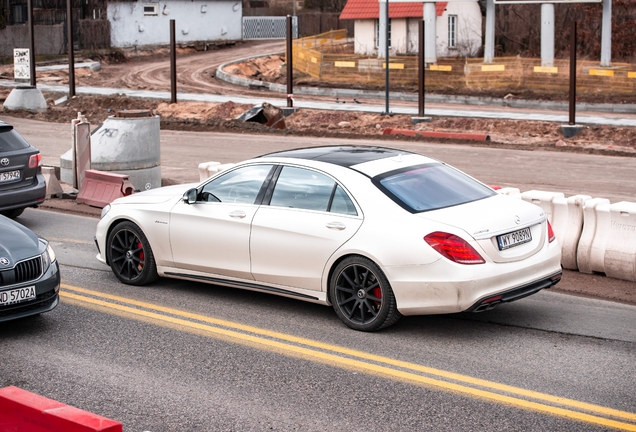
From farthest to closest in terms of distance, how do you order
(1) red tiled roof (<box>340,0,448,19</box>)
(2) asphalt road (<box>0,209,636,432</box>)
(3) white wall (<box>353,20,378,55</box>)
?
(3) white wall (<box>353,20,378,55</box>) → (1) red tiled roof (<box>340,0,448,19</box>) → (2) asphalt road (<box>0,209,636,432</box>)

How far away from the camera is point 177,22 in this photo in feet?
209

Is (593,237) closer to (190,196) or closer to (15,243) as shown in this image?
(190,196)

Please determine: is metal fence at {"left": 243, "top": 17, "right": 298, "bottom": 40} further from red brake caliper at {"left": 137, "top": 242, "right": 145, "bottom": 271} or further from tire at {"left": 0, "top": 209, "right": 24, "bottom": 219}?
red brake caliper at {"left": 137, "top": 242, "right": 145, "bottom": 271}

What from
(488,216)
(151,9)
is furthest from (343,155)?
(151,9)

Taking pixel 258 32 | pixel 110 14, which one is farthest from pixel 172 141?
pixel 258 32

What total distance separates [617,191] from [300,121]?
51.7 ft

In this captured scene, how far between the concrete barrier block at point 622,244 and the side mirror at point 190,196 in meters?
4.39

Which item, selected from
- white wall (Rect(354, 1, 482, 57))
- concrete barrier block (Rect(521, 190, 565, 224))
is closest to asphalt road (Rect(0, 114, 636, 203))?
concrete barrier block (Rect(521, 190, 565, 224))

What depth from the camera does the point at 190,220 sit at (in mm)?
8883

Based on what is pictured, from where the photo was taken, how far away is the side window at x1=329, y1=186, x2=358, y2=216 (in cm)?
787

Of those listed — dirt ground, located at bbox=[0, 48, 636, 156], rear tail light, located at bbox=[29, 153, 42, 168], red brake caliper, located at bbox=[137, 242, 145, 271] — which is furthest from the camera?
dirt ground, located at bbox=[0, 48, 636, 156]

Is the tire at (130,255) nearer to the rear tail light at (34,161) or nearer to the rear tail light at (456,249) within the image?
the rear tail light at (456,249)

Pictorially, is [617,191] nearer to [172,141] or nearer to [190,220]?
[190,220]

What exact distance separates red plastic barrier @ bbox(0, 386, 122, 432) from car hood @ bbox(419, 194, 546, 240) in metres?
3.89
